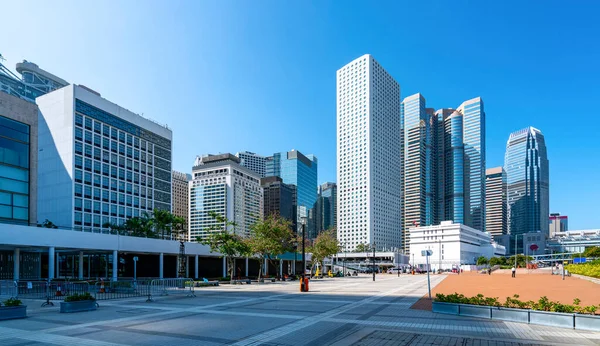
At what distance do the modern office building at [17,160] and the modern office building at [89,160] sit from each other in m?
29.7

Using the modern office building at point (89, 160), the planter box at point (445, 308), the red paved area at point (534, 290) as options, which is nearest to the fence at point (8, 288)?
the red paved area at point (534, 290)

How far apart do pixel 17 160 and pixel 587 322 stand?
4455 centimetres

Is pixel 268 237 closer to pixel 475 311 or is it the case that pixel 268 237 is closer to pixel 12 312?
pixel 12 312

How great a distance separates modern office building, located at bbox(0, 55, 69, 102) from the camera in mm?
159250

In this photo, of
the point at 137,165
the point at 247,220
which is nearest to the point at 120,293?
the point at 137,165

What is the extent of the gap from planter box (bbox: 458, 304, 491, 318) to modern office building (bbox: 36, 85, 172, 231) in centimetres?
6675

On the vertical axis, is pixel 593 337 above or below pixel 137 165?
below

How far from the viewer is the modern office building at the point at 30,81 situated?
15925cm

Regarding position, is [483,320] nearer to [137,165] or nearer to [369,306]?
[369,306]

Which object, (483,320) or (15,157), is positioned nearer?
(483,320)

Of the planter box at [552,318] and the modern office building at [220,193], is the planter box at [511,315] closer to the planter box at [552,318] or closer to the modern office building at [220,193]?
the planter box at [552,318]

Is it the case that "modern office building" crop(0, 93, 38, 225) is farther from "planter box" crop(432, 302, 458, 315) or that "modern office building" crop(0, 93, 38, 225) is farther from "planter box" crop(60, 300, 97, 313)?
"planter box" crop(432, 302, 458, 315)

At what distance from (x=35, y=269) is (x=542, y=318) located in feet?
163

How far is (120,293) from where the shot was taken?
90.0ft
